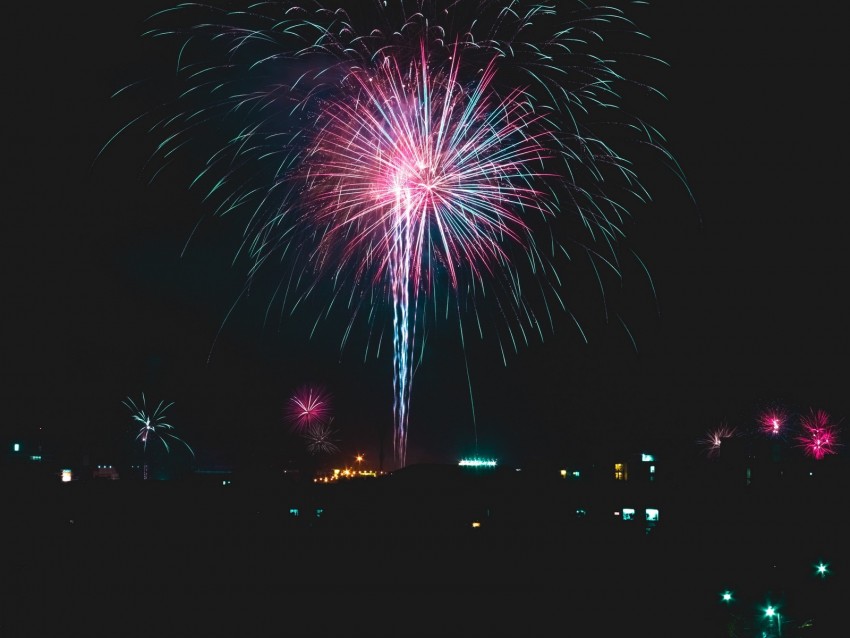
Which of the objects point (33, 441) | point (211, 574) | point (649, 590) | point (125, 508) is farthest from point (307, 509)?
point (33, 441)

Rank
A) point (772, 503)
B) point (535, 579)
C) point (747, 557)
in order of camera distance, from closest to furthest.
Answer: point (535, 579)
point (747, 557)
point (772, 503)

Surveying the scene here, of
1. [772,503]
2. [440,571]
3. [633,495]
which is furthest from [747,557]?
[440,571]

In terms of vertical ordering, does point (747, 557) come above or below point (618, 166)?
below

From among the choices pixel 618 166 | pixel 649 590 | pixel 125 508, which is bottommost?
pixel 649 590

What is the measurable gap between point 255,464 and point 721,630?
64157 mm

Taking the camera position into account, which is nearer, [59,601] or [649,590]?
[59,601]

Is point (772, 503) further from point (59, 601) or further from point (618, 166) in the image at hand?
point (59, 601)

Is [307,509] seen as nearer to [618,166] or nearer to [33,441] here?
[618,166]

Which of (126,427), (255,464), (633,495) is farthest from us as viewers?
(255,464)

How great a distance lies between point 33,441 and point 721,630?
171 feet

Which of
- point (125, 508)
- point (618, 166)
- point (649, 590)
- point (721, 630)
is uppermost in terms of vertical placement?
point (618, 166)

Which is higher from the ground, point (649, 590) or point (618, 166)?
point (618, 166)

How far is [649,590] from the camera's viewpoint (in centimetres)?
1984

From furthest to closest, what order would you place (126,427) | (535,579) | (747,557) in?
1. (126,427)
2. (747,557)
3. (535,579)
